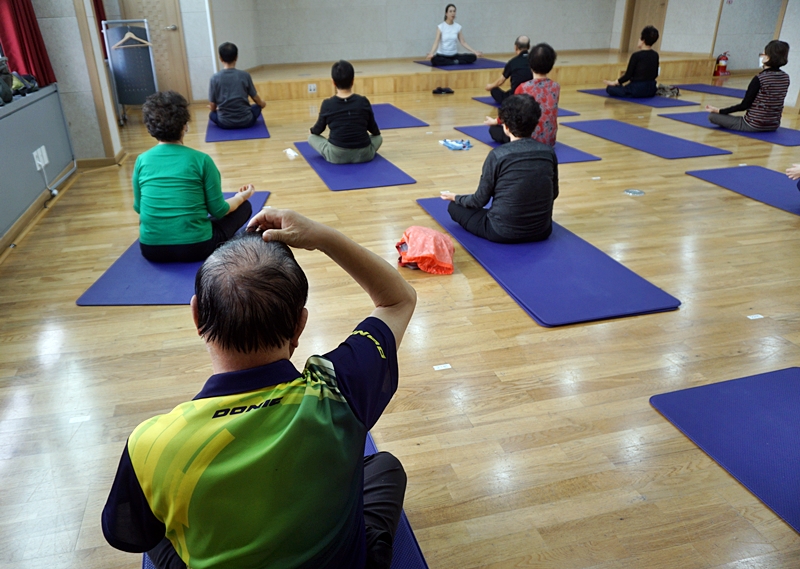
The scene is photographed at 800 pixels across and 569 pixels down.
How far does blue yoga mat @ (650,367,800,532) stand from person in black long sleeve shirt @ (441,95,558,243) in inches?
54.1

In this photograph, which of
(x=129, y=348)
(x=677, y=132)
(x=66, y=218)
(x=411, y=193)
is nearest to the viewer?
(x=129, y=348)

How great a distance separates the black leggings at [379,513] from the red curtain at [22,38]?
4.23 m

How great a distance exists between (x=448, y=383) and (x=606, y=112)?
18.7 ft

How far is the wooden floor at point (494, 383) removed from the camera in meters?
1.50

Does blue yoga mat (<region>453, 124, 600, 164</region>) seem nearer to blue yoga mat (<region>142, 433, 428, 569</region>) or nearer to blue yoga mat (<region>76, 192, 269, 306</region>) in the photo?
blue yoga mat (<region>76, 192, 269, 306</region>)

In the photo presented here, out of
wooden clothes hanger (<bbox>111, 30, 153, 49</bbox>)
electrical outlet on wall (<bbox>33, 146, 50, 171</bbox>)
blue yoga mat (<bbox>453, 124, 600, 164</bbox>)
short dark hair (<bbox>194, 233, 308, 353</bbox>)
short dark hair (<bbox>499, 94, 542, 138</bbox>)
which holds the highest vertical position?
wooden clothes hanger (<bbox>111, 30, 153, 49</bbox>)

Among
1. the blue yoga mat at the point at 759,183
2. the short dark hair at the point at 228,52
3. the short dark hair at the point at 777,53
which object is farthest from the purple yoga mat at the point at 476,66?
the blue yoga mat at the point at 759,183

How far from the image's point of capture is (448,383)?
6.90 ft

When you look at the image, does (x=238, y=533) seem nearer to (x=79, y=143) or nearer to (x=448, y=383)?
(x=448, y=383)

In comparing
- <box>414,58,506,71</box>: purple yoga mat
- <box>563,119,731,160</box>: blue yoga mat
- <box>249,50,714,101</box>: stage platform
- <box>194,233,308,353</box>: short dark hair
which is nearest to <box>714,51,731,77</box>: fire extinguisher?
<box>249,50,714,101</box>: stage platform

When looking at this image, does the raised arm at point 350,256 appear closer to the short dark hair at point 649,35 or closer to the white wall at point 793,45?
the short dark hair at point 649,35

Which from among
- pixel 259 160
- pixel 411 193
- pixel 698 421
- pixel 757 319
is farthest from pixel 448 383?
pixel 259 160

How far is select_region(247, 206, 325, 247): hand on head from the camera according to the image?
94cm

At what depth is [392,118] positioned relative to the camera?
260 inches
